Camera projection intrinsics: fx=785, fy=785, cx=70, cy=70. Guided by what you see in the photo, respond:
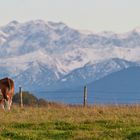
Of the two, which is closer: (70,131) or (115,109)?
(70,131)

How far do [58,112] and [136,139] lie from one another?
11.6m

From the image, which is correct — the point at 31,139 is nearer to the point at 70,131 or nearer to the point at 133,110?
the point at 70,131

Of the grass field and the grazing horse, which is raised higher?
the grazing horse

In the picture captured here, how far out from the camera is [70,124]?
32719mm

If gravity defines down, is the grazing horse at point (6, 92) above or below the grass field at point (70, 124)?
above

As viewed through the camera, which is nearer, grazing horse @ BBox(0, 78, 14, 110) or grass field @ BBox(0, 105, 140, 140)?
grass field @ BBox(0, 105, 140, 140)

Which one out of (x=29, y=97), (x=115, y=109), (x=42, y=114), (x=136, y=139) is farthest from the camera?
(x=29, y=97)

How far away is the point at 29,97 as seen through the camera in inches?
3088

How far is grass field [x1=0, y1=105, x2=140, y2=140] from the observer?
29.6 metres

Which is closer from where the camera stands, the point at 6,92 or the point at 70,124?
the point at 70,124

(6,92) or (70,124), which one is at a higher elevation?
(6,92)

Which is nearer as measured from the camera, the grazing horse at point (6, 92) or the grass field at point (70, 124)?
the grass field at point (70, 124)

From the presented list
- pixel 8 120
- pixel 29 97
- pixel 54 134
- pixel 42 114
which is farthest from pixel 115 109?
pixel 29 97

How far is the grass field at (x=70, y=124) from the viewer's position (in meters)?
29.6
